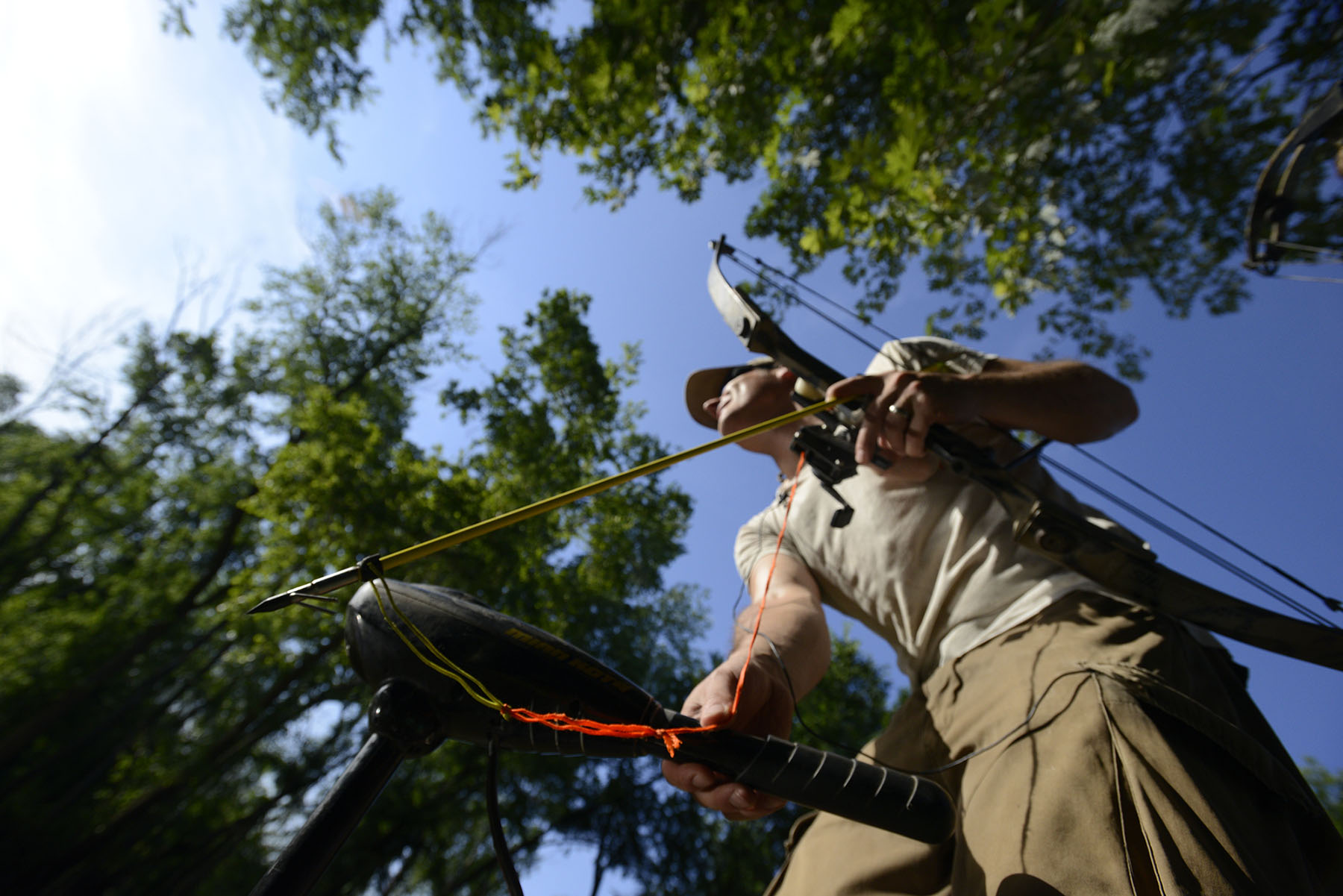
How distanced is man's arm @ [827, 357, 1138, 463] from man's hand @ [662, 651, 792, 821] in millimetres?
707

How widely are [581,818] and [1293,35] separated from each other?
15.7 metres

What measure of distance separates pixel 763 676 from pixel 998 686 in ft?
1.91

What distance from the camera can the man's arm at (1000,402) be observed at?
166 centimetres

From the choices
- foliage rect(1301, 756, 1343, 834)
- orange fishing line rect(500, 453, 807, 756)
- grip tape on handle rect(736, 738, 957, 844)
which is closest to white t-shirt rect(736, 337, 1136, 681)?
grip tape on handle rect(736, 738, 957, 844)

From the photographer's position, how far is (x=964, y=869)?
1.14 meters

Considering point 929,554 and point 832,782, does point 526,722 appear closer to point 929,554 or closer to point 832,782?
point 832,782

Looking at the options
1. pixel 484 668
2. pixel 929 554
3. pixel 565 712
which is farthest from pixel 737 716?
pixel 929 554

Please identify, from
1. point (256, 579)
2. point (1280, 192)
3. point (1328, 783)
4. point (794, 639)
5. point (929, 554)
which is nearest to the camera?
point (794, 639)

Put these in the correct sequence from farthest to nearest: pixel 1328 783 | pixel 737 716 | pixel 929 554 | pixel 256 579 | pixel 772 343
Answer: pixel 1328 783 → pixel 256 579 → pixel 772 343 → pixel 929 554 → pixel 737 716

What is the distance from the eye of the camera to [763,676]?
4.48ft

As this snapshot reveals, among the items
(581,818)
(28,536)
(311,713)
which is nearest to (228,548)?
(311,713)

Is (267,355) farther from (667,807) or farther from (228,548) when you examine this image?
(667,807)

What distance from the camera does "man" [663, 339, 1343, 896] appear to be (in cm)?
97

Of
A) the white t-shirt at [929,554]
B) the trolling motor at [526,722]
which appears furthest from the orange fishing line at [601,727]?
the white t-shirt at [929,554]
